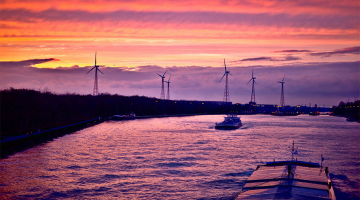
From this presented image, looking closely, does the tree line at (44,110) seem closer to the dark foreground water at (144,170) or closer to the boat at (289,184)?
the dark foreground water at (144,170)

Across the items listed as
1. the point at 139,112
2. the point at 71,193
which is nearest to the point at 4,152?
the point at 71,193

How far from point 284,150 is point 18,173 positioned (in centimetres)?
3494

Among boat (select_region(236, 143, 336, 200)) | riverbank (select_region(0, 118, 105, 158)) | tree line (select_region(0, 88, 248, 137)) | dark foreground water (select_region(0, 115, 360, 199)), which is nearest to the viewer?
boat (select_region(236, 143, 336, 200))

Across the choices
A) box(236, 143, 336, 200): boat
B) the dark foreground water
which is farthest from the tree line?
box(236, 143, 336, 200): boat

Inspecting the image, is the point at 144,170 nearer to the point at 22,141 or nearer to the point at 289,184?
the point at 289,184

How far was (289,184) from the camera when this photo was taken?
20.7 m

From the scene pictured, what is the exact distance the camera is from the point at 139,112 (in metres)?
181

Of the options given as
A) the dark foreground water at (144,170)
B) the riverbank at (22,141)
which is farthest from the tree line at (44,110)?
the dark foreground water at (144,170)

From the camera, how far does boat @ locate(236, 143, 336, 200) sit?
747 inches

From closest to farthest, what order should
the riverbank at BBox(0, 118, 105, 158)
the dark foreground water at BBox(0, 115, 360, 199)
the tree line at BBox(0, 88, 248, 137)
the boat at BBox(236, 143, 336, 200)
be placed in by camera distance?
the boat at BBox(236, 143, 336, 200) < the dark foreground water at BBox(0, 115, 360, 199) < the riverbank at BBox(0, 118, 105, 158) < the tree line at BBox(0, 88, 248, 137)

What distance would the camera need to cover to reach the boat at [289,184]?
18969 mm

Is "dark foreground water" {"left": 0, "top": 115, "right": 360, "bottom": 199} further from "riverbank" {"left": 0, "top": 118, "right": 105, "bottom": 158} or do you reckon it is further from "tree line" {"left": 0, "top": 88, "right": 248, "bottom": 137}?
"tree line" {"left": 0, "top": 88, "right": 248, "bottom": 137}

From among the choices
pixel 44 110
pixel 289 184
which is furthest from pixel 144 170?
pixel 44 110

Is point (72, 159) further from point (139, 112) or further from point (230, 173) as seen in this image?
point (139, 112)
